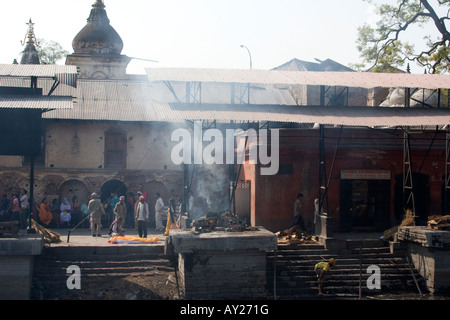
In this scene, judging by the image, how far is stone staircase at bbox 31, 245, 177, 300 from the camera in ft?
47.6

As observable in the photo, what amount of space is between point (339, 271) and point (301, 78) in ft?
23.1

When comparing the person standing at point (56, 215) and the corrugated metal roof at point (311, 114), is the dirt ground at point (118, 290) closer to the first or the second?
the corrugated metal roof at point (311, 114)

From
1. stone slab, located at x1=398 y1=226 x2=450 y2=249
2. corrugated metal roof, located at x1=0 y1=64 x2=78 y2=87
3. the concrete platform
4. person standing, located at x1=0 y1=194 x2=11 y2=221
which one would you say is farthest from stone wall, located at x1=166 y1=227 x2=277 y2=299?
person standing, located at x1=0 y1=194 x2=11 y2=221

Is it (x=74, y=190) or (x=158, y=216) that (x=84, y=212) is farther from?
(x=158, y=216)

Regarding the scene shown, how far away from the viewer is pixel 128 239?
1731 centimetres

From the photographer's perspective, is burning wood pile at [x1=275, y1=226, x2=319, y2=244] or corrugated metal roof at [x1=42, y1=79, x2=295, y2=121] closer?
burning wood pile at [x1=275, y1=226, x2=319, y2=244]

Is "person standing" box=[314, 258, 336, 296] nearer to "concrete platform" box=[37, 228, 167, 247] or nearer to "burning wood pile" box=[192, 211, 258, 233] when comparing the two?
"burning wood pile" box=[192, 211, 258, 233]

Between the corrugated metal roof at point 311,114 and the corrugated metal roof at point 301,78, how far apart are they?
2.77 ft

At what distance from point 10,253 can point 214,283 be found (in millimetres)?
5388

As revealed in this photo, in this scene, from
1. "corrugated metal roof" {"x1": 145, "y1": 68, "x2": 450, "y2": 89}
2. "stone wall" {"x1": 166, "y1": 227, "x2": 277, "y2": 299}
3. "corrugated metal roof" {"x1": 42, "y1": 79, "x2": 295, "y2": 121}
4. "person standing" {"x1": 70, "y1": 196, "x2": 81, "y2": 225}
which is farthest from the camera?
"corrugated metal roof" {"x1": 42, "y1": 79, "x2": 295, "y2": 121}

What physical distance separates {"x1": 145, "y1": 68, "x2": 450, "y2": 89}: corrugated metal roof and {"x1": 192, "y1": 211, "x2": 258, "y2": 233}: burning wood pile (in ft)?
15.2

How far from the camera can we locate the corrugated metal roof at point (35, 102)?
15.9 meters
